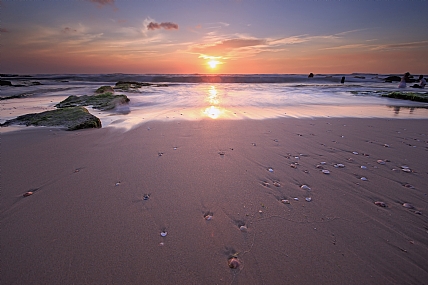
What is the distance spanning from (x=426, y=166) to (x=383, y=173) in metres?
1.00

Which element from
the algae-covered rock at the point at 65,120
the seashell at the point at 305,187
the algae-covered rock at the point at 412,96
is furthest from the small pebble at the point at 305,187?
the algae-covered rock at the point at 412,96

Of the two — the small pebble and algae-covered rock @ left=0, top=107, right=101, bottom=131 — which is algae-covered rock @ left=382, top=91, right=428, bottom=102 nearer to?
the small pebble

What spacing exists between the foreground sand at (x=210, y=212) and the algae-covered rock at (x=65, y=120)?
1373 mm

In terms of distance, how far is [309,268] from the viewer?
6.27ft

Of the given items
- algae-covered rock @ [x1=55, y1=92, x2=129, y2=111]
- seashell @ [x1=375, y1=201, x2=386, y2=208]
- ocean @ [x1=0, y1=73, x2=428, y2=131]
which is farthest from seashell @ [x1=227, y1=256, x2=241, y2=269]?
algae-covered rock @ [x1=55, y1=92, x2=129, y2=111]

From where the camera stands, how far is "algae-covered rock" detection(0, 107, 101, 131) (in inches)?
240

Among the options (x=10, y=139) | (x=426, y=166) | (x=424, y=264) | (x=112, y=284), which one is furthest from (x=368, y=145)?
(x=10, y=139)

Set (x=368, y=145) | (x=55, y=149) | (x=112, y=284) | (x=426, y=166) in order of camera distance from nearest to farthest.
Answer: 1. (x=112, y=284)
2. (x=426, y=166)
3. (x=55, y=149)
4. (x=368, y=145)

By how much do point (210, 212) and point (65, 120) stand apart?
20.2 ft

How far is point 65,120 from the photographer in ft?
21.2

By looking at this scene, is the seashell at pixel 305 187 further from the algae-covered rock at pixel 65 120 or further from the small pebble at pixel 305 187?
the algae-covered rock at pixel 65 120

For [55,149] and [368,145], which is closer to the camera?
[55,149]

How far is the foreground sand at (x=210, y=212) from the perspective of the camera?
74.4 inches

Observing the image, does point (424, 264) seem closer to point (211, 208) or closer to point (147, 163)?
point (211, 208)
